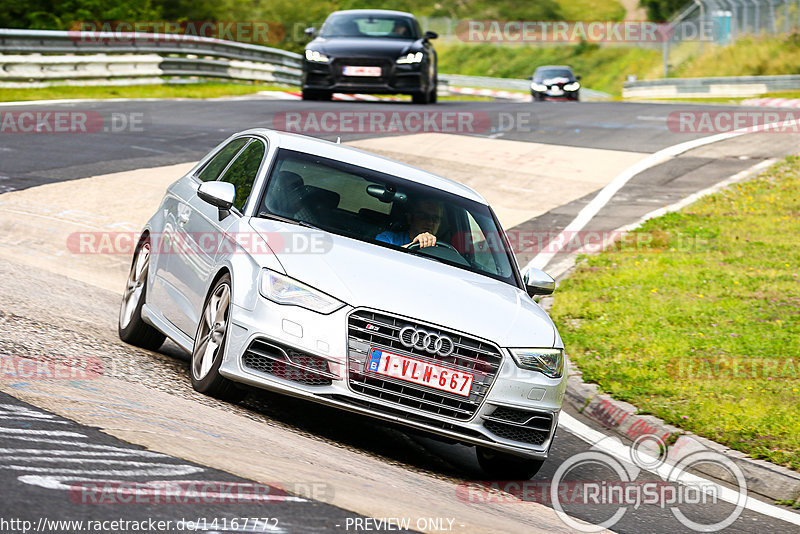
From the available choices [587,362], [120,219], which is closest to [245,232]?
[587,362]

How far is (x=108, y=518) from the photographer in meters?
4.14

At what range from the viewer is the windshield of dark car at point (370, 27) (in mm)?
25031

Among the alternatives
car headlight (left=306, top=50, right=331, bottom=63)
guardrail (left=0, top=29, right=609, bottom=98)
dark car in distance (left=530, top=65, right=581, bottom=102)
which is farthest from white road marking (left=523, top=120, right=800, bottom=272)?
dark car in distance (left=530, top=65, right=581, bottom=102)

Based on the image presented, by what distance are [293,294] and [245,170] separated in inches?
69.3

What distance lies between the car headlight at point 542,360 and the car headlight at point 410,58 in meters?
18.1

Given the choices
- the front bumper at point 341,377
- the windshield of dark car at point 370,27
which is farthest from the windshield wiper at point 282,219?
the windshield of dark car at point 370,27

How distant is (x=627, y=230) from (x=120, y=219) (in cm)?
650

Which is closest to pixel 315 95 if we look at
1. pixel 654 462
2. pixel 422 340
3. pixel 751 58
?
pixel 654 462

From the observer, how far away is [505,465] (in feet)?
22.2

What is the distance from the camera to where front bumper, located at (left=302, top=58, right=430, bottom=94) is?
2406cm

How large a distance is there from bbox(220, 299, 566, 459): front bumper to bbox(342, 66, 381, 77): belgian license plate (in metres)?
18.1

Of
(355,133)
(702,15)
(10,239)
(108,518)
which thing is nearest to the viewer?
(108,518)

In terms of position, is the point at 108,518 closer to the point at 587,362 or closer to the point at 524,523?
the point at 524,523

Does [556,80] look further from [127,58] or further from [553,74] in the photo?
[127,58]
